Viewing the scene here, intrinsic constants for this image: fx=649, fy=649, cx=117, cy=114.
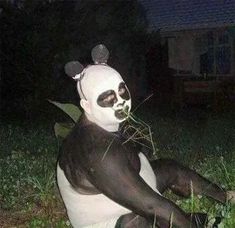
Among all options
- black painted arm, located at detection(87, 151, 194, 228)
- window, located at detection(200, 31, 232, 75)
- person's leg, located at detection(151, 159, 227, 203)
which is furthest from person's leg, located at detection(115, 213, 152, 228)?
window, located at detection(200, 31, 232, 75)

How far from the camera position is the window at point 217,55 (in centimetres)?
1944

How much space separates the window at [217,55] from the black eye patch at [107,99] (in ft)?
53.6

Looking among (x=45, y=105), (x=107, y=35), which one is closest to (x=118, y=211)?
(x=45, y=105)

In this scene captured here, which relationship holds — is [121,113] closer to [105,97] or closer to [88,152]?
[105,97]

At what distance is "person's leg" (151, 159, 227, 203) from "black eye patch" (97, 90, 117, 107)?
0.62m

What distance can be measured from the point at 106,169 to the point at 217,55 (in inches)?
678

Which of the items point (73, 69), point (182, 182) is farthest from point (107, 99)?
point (182, 182)

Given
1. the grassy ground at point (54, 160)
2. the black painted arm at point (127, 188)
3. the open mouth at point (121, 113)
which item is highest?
the open mouth at point (121, 113)

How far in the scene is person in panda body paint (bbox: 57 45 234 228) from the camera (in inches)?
123

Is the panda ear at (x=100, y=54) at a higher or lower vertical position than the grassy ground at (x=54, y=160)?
higher

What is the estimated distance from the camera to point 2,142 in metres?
11.0

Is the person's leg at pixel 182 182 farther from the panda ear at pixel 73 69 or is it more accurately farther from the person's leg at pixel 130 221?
the panda ear at pixel 73 69

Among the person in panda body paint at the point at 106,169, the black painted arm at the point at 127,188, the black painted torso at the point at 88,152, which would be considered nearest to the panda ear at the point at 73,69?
the person in panda body paint at the point at 106,169

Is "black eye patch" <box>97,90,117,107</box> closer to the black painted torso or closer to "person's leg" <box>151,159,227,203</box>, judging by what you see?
the black painted torso
